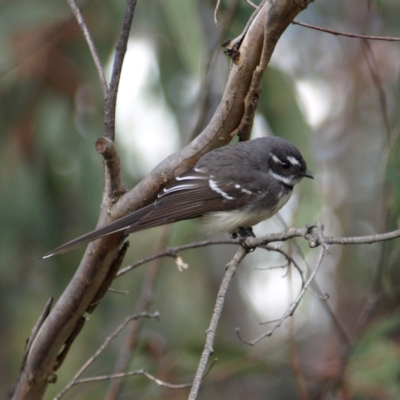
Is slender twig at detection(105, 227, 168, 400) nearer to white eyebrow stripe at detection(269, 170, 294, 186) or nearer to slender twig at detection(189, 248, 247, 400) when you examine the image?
white eyebrow stripe at detection(269, 170, 294, 186)

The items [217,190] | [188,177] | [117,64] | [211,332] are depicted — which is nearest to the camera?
[211,332]

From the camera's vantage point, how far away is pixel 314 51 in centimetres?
561

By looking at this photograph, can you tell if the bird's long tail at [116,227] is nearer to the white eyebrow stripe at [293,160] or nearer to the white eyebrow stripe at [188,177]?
the white eyebrow stripe at [188,177]

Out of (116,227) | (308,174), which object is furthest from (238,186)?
(116,227)

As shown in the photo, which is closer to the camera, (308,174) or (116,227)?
(116,227)

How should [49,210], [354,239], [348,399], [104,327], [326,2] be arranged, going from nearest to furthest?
1. [354,239]
2. [348,399]
3. [49,210]
4. [104,327]
5. [326,2]

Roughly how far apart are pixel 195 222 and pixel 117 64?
3.93 ft

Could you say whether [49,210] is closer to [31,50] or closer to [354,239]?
[31,50]

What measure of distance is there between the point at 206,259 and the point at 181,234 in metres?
2.25

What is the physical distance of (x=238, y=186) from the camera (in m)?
2.98

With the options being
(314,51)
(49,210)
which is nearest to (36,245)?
(49,210)

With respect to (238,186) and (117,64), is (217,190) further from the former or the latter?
(117,64)

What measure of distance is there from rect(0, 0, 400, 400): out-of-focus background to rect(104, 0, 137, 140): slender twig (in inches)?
31.3

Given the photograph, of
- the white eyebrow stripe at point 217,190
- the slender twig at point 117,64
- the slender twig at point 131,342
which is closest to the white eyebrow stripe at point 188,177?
the white eyebrow stripe at point 217,190
